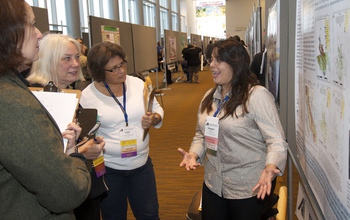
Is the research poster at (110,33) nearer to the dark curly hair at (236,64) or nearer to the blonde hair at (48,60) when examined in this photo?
the blonde hair at (48,60)

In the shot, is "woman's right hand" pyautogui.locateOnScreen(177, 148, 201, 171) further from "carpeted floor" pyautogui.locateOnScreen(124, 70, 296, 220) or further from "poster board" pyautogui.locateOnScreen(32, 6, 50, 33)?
"poster board" pyautogui.locateOnScreen(32, 6, 50, 33)

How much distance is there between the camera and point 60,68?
1.80 m

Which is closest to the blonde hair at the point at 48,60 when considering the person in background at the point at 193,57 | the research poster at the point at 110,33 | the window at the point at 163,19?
the research poster at the point at 110,33

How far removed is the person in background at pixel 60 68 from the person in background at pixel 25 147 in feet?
2.35

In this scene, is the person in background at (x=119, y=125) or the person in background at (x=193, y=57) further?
the person in background at (x=193, y=57)

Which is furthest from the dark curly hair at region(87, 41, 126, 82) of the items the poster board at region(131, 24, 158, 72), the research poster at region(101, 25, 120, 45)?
the poster board at region(131, 24, 158, 72)

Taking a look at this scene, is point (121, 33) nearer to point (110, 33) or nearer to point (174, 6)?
point (110, 33)

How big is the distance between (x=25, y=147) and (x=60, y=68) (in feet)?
3.13

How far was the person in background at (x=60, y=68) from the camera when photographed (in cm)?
177

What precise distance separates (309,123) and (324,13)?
1.61 feet

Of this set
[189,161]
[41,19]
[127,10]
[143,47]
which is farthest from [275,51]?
[127,10]

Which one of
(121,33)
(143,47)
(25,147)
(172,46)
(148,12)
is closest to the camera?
(25,147)

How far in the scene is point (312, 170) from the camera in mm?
1458

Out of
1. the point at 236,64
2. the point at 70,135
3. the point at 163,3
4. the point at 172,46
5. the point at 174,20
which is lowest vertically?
the point at 70,135
